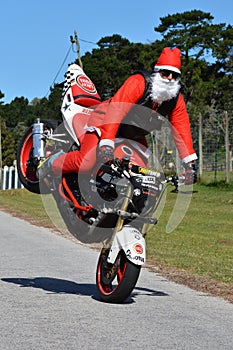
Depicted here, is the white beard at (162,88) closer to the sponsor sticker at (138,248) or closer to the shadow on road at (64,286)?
the sponsor sticker at (138,248)

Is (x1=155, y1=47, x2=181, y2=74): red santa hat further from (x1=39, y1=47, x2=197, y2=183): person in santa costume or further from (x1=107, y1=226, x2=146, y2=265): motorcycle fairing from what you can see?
(x1=107, y1=226, x2=146, y2=265): motorcycle fairing

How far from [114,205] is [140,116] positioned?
90 cm

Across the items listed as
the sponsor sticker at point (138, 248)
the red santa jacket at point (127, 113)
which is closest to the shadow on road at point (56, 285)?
the sponsor sticker at point (138, 248)

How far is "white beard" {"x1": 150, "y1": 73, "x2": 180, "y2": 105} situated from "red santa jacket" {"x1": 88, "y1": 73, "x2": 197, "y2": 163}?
104 mm

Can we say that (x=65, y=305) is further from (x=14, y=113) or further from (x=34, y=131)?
(x=14, y=113)

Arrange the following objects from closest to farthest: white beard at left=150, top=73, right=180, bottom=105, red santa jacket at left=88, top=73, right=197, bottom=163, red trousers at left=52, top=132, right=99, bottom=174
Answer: red santa jacket at left=88, top=73, right=197, bottom=163 → white beard at left=150, top=73, right=180, bottom=105 → red trousers at left=52, top=132, right=99, bottom=174

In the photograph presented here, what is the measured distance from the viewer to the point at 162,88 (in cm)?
744

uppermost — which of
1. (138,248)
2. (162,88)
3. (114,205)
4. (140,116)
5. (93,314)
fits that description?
(162,88)

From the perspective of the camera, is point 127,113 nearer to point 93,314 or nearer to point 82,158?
Answer: point 82,158

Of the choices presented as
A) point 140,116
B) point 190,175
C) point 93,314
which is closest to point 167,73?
point 140,116

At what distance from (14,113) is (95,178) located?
9757 centimetres

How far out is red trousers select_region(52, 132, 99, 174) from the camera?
297 inches

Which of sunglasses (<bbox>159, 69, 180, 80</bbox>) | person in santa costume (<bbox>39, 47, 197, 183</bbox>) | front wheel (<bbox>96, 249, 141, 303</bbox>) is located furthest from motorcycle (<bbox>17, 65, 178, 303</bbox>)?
sunglasses (<bbox>159, 69, 180, 80</bbox>)

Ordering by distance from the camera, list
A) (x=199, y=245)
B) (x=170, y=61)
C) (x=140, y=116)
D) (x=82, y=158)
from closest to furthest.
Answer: (x=170, y=61) → (x=140, y=116) → (x=82, y=158) → (x=199, y=245)
